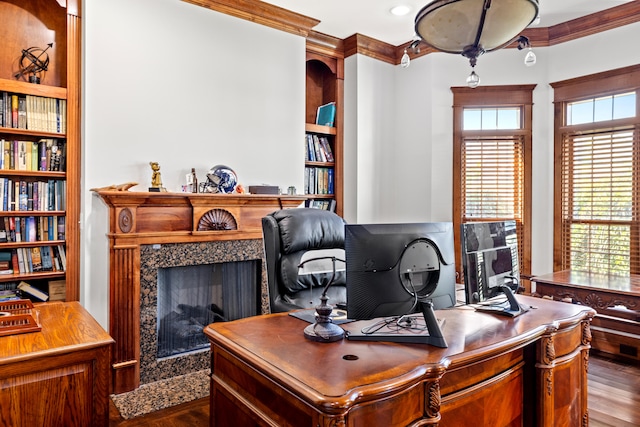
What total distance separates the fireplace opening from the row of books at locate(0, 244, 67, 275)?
75cm

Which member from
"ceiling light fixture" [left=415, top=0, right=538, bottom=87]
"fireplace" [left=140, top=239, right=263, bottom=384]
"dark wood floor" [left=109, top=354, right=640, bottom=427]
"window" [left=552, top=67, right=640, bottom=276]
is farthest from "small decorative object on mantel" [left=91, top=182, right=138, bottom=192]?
"window" [left=552, top=67, right=640, bottom=276]

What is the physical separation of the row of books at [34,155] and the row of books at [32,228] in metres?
0.36

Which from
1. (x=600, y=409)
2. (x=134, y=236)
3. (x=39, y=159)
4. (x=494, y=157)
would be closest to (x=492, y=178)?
(x=494, y=157)

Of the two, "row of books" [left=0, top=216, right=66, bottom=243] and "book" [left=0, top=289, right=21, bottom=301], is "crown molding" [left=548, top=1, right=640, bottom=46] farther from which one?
"book" [left=0, top=289, right=21, bottom=301]

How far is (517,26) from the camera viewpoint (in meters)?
2.02

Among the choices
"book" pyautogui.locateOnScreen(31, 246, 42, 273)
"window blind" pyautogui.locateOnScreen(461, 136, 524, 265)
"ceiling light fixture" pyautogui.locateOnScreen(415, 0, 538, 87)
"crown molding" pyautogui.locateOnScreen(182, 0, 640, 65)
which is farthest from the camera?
"window blind" pyautogui.locateOnScreen(461, 136, 524, 265)

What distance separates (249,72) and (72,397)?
287 centimetres

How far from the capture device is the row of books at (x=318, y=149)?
14.7 feet

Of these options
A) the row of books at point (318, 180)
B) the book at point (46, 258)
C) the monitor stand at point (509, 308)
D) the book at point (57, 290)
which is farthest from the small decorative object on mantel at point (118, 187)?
the monitor stand at point (509, 308)

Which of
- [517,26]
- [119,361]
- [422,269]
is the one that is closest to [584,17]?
[517,26]

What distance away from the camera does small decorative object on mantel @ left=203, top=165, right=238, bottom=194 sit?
332cm

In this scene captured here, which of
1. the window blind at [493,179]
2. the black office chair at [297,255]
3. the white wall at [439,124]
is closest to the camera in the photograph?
the black office chair at [297,255]

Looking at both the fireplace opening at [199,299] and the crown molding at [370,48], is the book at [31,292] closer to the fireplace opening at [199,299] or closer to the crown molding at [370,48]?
the fireplace opening at [199,299]

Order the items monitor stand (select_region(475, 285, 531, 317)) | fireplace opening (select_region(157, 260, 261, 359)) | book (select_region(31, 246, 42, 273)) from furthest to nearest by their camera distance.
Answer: fireplace opening (select_region(157, 260, 261, 359)), book (select_region(31, 246, 42, 273)), monitor stand (select_region(475, 285, 531, 317))
